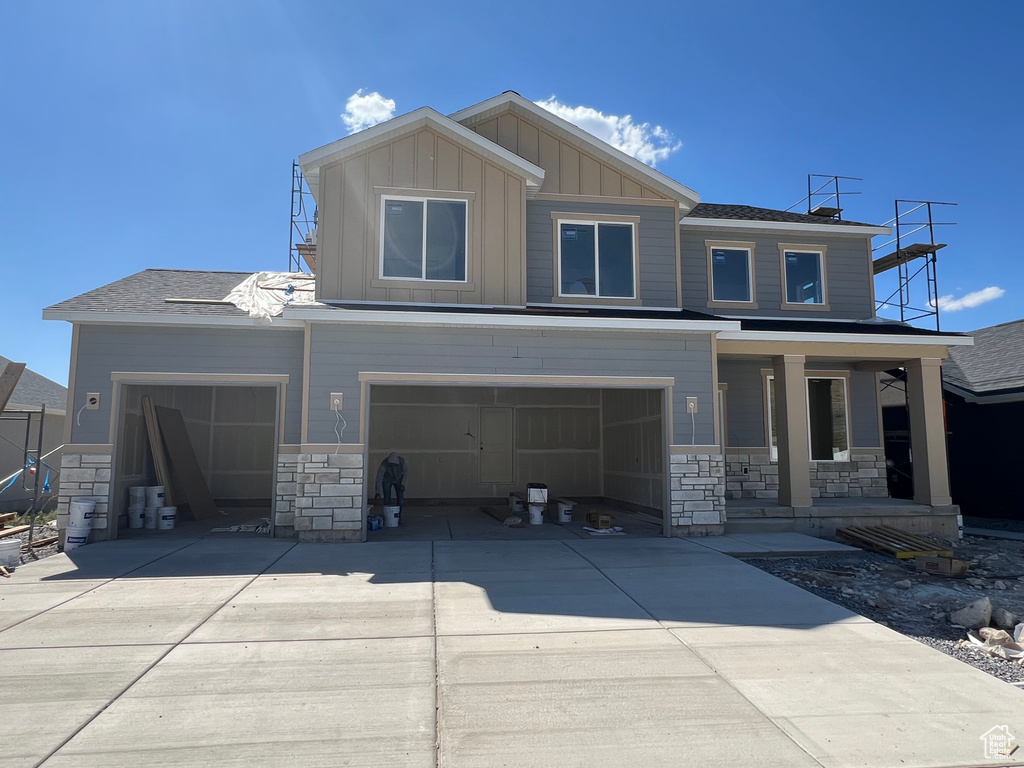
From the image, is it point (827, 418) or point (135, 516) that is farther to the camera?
point (827, 418)

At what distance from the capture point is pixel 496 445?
15.5m

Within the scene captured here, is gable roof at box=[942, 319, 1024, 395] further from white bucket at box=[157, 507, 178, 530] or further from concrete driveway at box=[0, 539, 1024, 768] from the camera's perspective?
white bucket at box=[157, 507, 178, 530]

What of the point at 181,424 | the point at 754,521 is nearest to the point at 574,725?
the point at 754,521

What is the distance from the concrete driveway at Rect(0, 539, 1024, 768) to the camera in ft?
11.8

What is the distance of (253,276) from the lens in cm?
1291

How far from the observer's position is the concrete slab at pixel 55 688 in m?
3.59

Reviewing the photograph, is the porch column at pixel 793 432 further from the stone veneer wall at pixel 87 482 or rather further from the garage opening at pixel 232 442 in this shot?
the stone veneer wall at pixel 87 482

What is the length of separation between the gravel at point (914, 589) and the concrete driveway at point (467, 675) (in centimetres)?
53

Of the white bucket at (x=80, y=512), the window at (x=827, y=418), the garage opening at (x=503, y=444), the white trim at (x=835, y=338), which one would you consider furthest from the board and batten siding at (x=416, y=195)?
the window at (x=827, y=418)

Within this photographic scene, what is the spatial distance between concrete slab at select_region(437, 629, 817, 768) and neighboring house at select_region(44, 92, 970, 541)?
210 inches

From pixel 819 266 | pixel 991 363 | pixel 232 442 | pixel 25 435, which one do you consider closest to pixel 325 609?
pixel 232 442

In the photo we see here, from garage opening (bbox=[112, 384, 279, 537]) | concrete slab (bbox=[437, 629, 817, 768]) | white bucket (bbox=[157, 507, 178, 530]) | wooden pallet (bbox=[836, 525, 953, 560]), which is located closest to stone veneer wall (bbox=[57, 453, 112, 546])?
white bucket (bbox=[157, 507, 178, 530])

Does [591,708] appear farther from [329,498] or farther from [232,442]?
[232,442]

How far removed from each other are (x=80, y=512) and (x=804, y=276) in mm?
13909
